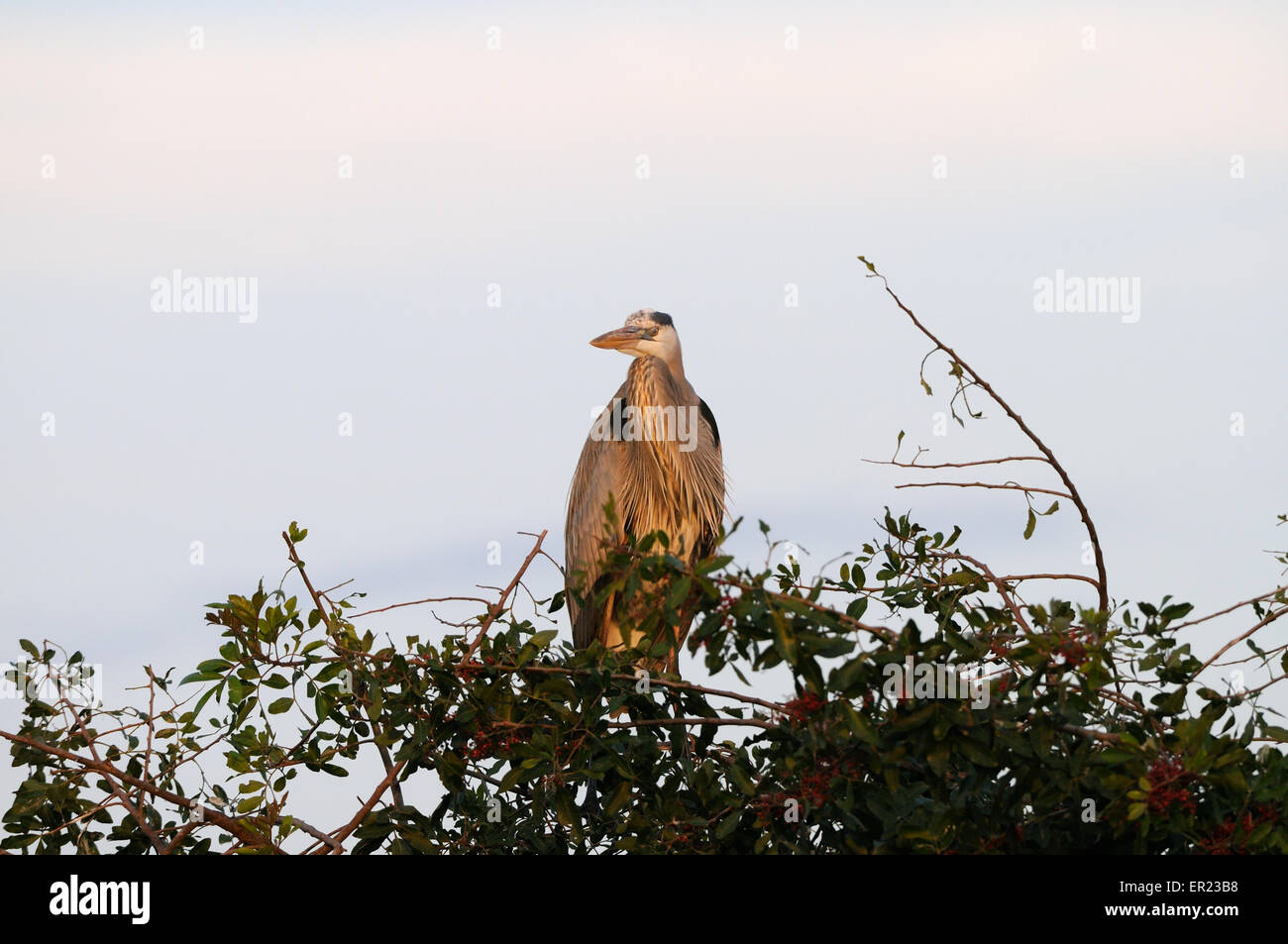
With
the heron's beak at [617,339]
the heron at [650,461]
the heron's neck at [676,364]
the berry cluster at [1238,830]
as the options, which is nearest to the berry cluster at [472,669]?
the berry cluster at [1238,830]

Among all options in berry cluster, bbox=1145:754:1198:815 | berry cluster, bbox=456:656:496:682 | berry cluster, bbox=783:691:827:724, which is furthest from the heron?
berry cluster, bbox=1145:754:1198:815

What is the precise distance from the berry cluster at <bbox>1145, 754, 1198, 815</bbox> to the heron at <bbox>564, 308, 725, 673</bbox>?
12.9 feet

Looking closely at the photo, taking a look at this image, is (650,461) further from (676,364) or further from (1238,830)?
(1238,830)

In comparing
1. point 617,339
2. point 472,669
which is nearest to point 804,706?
point 472,669

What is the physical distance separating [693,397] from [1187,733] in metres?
4.47

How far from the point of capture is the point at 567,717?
3.66 meters

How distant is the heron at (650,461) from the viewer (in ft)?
21.8

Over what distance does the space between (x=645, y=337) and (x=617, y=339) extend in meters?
0.17

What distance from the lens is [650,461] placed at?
704cm

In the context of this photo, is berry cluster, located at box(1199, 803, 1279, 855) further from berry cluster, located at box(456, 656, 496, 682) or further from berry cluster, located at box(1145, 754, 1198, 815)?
berry cluster, located at box(456, 656, 496, 682)

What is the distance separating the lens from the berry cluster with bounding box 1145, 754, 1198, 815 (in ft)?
9.00

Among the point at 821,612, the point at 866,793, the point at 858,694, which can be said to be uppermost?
the point at 821,612
